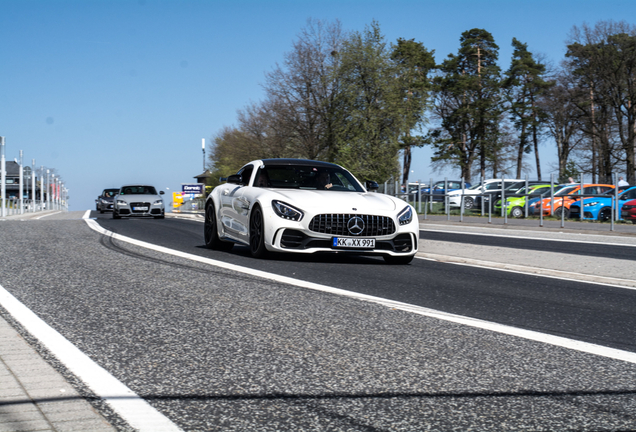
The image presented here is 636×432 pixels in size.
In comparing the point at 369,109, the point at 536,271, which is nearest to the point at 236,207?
the point at 536,271

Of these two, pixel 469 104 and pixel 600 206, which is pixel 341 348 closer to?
pixel 600 206

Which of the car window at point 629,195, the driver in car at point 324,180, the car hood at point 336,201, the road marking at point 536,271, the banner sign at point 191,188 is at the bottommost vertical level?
the road marking at point 536,271

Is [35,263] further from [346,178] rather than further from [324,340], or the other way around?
[324,340]

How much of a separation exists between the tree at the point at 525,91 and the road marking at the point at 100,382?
189 ft

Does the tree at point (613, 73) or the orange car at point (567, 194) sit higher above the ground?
the tree at point (613, 73)

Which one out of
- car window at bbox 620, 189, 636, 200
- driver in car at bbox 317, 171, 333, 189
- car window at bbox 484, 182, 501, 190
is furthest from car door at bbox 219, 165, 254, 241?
car window at bbox 484, 182, 501, 190

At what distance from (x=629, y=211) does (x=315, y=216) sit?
1707 cm

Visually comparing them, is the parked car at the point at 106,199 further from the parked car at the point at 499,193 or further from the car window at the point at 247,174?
the car window at the point at 247,174

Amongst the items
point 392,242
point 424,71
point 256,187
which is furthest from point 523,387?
point 424,71

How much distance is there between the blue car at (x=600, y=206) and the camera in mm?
23594

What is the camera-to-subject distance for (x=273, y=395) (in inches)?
137

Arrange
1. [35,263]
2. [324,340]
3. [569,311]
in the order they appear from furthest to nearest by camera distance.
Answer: [35,263]
[569,311]
[324,340]

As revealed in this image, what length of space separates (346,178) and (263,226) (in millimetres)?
2043

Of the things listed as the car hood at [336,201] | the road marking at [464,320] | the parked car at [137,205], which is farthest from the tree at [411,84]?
the road marking at [464,320]
